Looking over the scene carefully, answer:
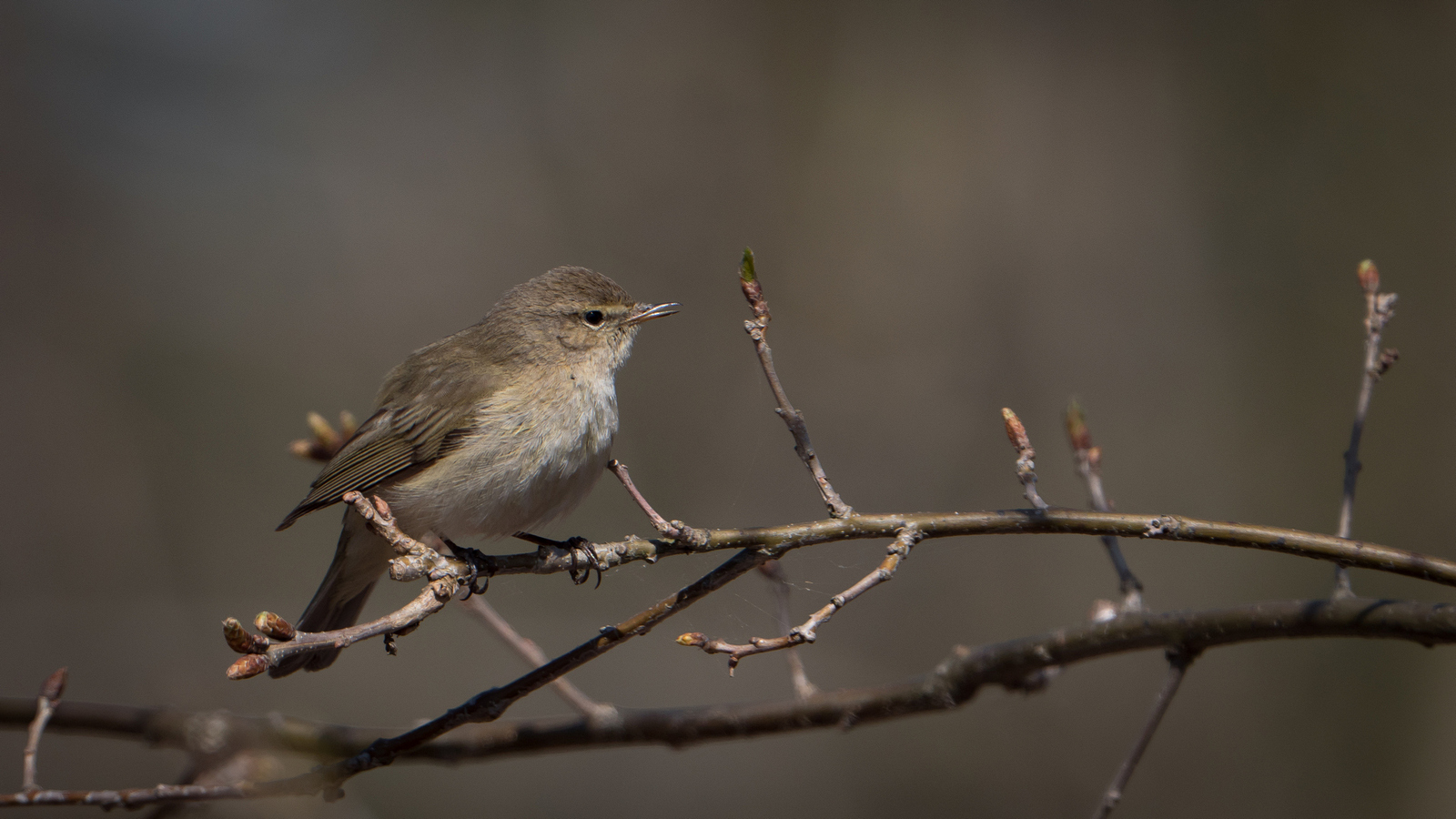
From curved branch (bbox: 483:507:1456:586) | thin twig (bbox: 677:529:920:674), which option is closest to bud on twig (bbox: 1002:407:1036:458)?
curved branch (bbox: 483:507:1456:586)

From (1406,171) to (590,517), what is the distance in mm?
6863

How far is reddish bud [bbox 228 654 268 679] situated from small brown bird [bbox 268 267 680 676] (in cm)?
141

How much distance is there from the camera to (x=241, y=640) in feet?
5.53

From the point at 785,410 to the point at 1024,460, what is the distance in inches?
23.7

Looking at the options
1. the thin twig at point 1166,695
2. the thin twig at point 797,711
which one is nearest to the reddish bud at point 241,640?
the thin twig at point 797,711

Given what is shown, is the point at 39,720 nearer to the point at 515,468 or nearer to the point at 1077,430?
the point at 515,468

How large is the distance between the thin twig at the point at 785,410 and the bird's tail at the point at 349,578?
76.0 inches

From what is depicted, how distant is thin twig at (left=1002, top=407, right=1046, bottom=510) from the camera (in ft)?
6.72

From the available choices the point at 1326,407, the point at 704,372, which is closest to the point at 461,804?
the point at 704,372

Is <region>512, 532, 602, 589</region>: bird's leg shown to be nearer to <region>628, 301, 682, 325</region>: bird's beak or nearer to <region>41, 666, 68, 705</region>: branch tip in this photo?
<region>628, 301, 682, 325</region>: bird's beak

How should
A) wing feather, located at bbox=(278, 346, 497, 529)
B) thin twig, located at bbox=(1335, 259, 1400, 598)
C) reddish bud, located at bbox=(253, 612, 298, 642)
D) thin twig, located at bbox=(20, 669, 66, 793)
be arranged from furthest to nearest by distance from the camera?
wing feather, located at bbox=(278, 346, 497, 529), thin twig, located at bbox=(20, 669, 66, 793), thin twig, located at bbox=(1335, 259, 1400, 598), reddish bud, located at bbox=(253, 612, 298, 642)

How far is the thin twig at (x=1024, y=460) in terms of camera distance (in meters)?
2.05

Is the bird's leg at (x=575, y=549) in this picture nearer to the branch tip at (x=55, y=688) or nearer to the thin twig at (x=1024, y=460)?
the thin twig at (x=1024, y=460)

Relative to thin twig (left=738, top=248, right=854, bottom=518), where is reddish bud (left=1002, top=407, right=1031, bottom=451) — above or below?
below
